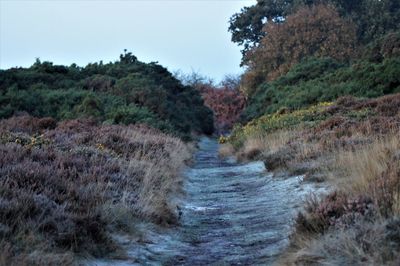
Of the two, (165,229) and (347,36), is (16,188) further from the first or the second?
(347,36)

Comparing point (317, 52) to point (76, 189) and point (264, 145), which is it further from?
point (76, 189)

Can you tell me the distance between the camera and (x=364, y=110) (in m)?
19.0

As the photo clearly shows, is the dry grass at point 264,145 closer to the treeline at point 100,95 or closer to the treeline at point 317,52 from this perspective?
the treeline at point 100,95

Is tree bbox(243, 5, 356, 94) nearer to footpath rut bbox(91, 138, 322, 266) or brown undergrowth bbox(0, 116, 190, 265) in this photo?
footpath rut bbox(91, 138, 322, 266)

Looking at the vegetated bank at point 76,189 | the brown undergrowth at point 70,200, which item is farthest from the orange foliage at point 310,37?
the brown undergrowth at point 70,200

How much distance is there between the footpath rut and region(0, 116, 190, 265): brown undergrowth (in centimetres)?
37

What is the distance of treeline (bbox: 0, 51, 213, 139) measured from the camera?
24.3 meters

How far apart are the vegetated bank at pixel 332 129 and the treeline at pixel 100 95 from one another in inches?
173

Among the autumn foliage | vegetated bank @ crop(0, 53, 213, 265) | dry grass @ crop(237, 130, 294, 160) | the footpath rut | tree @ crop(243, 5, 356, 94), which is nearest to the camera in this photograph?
vegetated bank @ crop(0, 53, 213, 265)

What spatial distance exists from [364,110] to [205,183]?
304 inches

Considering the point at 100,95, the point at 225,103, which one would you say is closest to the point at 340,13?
the point at 225,103

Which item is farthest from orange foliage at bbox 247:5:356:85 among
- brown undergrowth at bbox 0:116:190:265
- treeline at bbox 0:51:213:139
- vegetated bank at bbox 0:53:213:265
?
brown undergrowth at bbox 0:116:190:265

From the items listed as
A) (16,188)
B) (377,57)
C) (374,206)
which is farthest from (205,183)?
(377,57)

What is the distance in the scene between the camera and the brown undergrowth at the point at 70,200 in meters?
5.51
